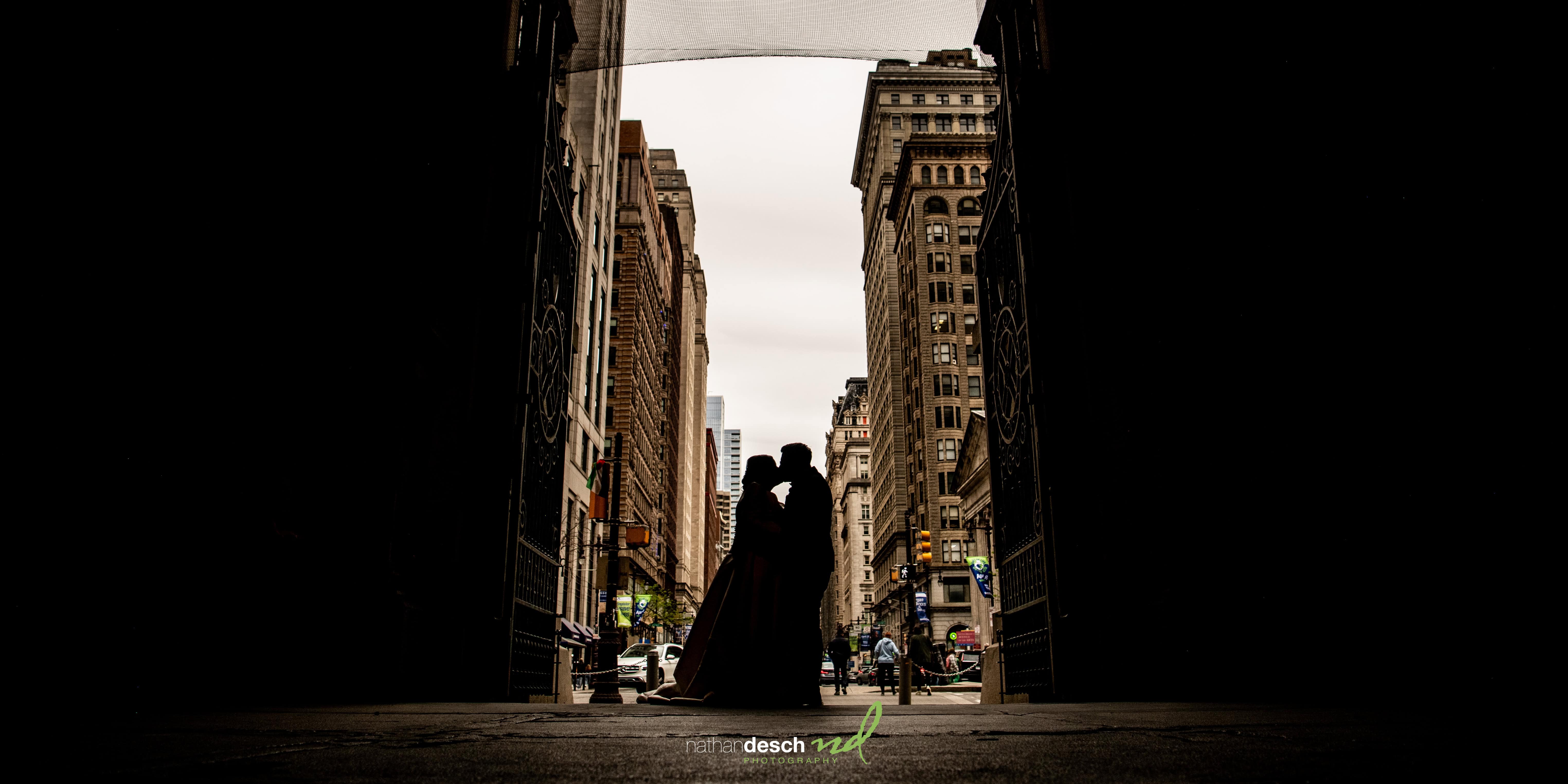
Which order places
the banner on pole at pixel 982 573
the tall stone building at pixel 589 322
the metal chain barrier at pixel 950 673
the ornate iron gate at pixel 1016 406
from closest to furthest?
the ornate iron gate at pixel 1016 406, the metal chain barrier at pixel 950 673, the banner on pole at pixel 982 573, the tall stone building at pixel 589 322

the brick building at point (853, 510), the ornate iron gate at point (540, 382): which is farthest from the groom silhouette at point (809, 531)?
the brick building at point (853, 510)

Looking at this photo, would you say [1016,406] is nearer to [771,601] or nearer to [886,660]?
[771,601]

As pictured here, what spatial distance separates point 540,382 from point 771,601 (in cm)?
421

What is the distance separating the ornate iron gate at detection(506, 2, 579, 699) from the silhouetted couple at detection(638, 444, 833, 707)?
266cm

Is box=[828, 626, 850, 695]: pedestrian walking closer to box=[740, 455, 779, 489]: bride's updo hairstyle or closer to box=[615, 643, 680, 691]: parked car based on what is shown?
box=[615, 643, 680, 691]: parked car

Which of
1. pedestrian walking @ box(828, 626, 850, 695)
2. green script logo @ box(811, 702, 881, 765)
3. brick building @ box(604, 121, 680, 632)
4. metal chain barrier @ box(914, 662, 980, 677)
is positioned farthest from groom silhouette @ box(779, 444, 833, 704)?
brick building @ box(604, 121, 680, 632)

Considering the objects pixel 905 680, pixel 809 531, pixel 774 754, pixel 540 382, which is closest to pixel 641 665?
pixel 905 680

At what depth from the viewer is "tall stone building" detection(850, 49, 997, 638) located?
81438 mm

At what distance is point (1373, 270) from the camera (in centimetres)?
836

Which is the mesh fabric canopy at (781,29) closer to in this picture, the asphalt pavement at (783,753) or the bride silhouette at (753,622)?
the bride silhouette at (753,622)

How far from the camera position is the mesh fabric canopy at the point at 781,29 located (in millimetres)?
9414

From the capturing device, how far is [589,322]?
46.7m

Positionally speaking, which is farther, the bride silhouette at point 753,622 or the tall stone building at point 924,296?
the tall stone building at point 924,296

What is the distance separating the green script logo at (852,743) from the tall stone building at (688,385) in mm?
104002
